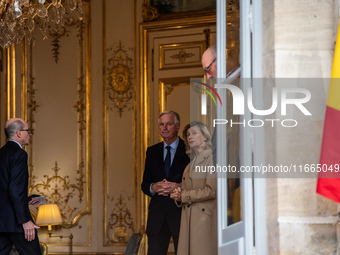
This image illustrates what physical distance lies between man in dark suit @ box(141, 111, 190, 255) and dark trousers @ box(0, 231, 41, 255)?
0.91 m

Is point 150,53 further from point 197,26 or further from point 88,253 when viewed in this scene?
point 88,253

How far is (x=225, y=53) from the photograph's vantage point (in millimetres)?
3311

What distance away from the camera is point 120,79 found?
838cm

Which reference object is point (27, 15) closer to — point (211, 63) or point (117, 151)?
point (117, 151)

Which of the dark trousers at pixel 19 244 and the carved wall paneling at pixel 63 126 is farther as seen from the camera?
the carved wall paneling at pixel 63 126

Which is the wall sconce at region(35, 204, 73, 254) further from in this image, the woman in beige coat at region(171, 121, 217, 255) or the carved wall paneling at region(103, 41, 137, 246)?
the woman in beige coat at region(171, 121, 217, 255)

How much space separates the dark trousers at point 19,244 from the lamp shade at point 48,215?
2.62 m

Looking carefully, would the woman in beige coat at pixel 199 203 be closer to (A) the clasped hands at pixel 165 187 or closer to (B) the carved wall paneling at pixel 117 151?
(A) the clasped hands at pixel 165 187

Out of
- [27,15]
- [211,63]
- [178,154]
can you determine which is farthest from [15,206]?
[211,63]

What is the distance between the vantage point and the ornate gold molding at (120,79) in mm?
8344

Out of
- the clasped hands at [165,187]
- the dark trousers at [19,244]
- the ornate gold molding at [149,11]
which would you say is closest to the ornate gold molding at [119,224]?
the ornate gold molding at [149,11]

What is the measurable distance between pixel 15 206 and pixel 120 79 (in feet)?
11.6

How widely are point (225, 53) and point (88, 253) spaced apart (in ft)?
17.9

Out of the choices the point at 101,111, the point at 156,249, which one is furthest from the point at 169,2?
the point at 156,249
